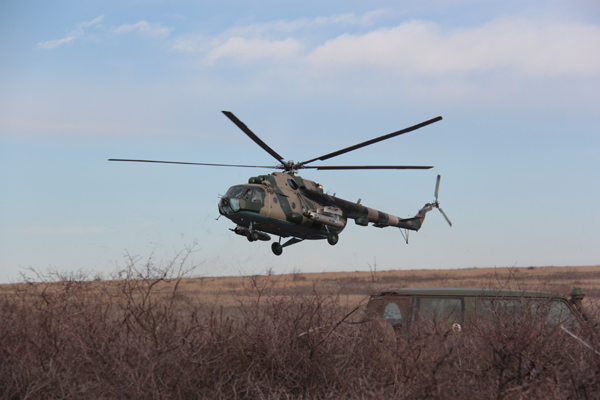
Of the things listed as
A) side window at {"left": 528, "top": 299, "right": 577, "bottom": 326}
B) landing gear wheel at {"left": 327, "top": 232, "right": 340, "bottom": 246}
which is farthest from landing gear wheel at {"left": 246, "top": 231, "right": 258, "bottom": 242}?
side window at {"left": 528, "top": 299, "right": 577, "bottom": 326}

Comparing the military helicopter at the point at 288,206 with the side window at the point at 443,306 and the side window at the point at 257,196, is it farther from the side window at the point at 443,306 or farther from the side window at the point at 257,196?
the side window at the point at 443,306

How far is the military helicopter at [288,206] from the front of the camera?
52.2 ft

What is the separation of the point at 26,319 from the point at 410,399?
4.37 meters

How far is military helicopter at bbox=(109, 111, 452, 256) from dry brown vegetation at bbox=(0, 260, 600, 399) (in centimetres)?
878

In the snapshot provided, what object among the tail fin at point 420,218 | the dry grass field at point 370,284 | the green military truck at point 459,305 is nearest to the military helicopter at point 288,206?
the dry grass field at point 370,284

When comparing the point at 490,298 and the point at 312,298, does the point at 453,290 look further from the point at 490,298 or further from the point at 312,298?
the point at 312,298

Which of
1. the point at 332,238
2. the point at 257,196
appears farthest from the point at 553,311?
the point at 332,238

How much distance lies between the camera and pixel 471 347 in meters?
6.16

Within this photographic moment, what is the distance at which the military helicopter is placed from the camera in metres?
15.9

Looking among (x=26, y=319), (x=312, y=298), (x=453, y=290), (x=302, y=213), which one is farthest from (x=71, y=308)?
(x=302, y=213)

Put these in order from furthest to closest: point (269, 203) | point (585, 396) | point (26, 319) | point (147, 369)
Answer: point (269, 203)
point (26, 319)
point (147, 369)
point (585, 396)

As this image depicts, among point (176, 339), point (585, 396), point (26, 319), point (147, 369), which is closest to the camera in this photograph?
point (585, 396)

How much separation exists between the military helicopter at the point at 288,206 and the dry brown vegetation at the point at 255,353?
346 inches

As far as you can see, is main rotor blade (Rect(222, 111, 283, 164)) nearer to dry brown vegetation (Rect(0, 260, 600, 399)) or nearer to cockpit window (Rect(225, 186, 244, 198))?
cockpit window (Rect(225, 186, 244, 198))
